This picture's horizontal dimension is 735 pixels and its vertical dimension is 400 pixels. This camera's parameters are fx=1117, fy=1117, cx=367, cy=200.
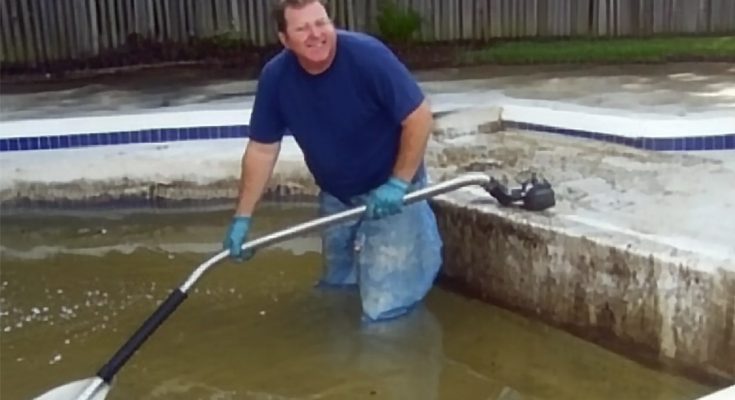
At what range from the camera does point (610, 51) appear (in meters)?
9.38

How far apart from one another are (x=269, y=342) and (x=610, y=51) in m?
6.01

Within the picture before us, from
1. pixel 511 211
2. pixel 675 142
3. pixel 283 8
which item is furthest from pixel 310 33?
pixel 675 142

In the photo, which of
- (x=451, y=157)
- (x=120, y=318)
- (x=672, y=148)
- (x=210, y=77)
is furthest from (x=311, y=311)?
(x=210, y=77)

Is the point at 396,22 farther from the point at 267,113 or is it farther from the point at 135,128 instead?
the point at 267,113

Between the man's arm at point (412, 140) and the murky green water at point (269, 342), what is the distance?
692 millimetres

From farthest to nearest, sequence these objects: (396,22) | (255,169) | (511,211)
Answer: (396,22) → (511,211) → (255,169)

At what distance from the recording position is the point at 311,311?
4422 millimetres

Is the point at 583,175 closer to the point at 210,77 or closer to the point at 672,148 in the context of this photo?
the point at 672,148

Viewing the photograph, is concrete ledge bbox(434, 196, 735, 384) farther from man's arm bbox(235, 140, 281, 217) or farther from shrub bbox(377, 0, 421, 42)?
shrub bbox(377, 0, 421, 42)

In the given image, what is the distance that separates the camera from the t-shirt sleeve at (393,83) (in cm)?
364

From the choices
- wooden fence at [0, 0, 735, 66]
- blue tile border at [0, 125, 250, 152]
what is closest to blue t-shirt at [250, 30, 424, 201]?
blue tile border at [0, 125, 250, 152]

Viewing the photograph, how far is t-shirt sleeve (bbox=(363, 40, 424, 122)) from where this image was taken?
364 centimetres

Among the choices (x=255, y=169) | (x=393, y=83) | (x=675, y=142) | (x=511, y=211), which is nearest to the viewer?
(x=393, y=83)

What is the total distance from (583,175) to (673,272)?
146cm
